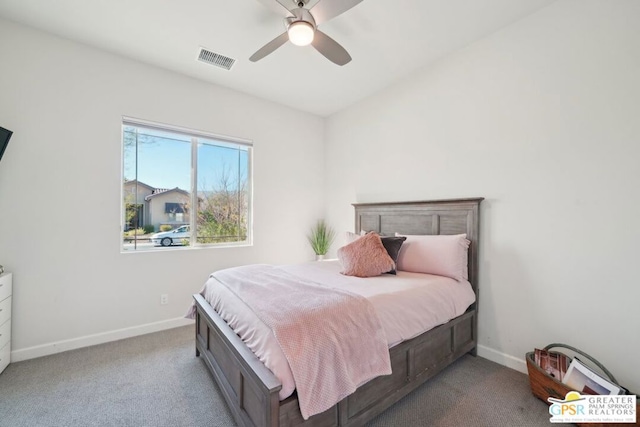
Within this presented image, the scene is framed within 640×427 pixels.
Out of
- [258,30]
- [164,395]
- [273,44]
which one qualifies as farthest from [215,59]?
[164,395]

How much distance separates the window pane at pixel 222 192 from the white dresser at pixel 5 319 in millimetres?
1613

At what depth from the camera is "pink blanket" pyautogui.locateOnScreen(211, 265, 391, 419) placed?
4.20 feet

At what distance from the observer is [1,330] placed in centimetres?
218

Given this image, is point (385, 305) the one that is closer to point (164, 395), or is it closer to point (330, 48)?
point (164, 395)

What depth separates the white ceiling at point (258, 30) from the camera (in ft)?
7.11

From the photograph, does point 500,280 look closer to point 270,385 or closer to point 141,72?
point 270,385

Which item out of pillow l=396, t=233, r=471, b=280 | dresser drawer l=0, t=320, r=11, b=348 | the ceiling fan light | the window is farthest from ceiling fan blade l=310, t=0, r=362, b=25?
dresser drawer l=0, t=320, r=11, b=348

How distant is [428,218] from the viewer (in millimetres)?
2898

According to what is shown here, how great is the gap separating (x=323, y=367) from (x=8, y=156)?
316 cm

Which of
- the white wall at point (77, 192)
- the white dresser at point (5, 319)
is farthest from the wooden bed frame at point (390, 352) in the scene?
the white dresser at point (5, 319)

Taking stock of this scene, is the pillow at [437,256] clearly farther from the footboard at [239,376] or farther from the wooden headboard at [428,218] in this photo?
the footboard at [239,376]

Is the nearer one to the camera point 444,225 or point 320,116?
point 444,225

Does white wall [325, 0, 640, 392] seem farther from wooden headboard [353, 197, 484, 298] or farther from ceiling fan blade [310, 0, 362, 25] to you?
ceiling fan blade [310, 0, 362, 25]

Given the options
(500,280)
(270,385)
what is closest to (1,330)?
(270,385)
